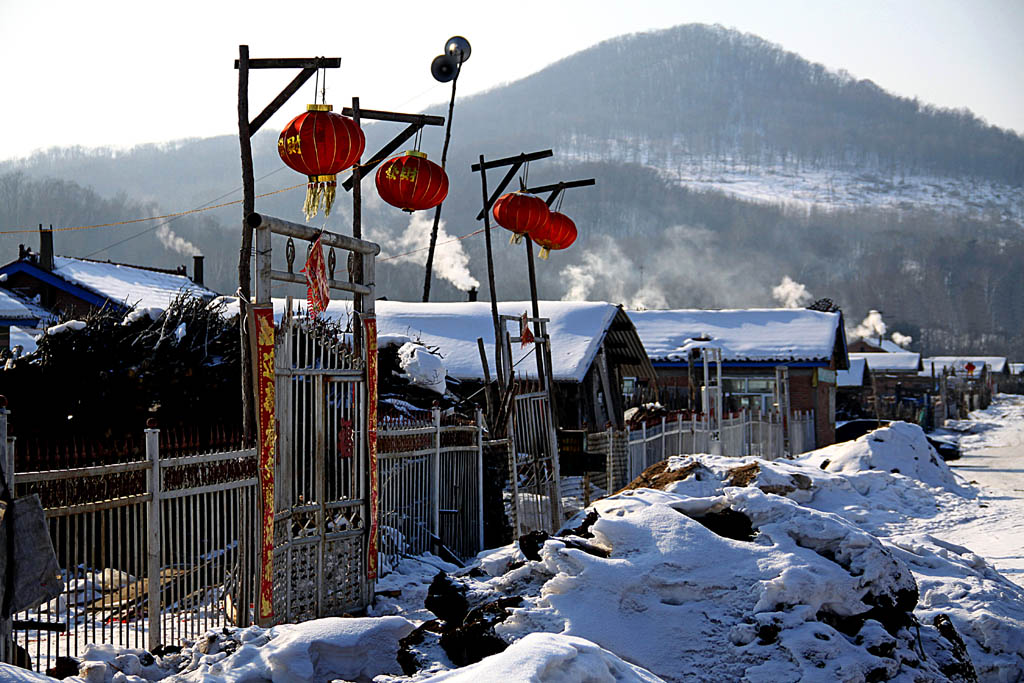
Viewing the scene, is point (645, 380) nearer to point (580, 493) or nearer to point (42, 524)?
point (580, 493)

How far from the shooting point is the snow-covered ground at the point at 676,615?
6703 mm

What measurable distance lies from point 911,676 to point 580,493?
10053 millimetres

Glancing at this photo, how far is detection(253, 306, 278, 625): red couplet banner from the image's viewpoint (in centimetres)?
809

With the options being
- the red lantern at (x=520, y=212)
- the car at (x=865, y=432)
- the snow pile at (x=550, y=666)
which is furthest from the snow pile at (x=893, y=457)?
the snow pile at (x=550, y=666)

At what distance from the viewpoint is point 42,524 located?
240 inches

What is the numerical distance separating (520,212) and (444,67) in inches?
151

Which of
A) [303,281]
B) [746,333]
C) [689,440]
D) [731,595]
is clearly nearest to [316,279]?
[303,281]

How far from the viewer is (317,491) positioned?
9.05 metres

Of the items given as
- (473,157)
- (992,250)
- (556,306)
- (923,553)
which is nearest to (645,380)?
(556,306)

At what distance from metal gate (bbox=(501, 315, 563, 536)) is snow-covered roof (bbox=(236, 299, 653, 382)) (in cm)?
710

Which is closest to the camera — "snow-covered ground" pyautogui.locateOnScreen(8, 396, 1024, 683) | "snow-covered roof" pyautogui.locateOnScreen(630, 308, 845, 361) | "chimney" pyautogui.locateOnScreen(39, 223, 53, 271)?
"snow-covered ground" pyautogui.locateOnScreen(8, 396, 1024, 683)

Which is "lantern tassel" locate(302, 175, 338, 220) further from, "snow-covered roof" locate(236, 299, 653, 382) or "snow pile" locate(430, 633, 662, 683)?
"snow-covered roof" locate(236, 299, 653, 382)

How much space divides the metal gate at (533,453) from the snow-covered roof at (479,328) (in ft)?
23.3

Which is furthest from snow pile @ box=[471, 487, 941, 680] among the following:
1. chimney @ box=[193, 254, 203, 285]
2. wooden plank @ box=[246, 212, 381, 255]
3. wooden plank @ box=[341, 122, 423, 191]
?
chimney @ box=[193, 254, 203, 285]
